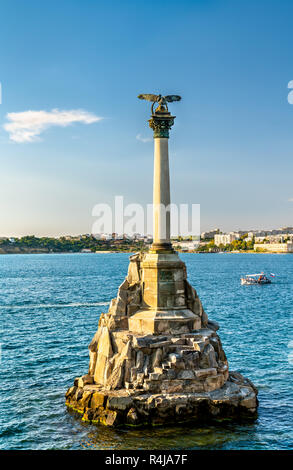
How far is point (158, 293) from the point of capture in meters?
18.9

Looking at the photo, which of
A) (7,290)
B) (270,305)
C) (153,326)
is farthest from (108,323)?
(7,290)

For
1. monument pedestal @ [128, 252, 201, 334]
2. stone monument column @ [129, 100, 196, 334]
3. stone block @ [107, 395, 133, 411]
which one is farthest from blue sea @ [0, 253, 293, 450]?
stone monument column @ [129, 100, 196, 334]

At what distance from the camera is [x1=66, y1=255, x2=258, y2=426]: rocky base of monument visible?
15633mm

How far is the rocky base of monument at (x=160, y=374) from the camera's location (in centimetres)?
1563

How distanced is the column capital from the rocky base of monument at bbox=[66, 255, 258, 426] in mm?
4851

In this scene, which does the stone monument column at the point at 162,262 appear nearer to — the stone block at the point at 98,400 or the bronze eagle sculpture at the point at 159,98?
the bronze eagle sculpture at the point at 159,98

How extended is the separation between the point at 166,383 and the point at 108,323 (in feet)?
11.6

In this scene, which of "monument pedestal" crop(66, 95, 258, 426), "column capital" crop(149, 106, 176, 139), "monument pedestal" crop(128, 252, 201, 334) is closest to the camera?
"monument pedestal" crop(66, 95, 258, 426)

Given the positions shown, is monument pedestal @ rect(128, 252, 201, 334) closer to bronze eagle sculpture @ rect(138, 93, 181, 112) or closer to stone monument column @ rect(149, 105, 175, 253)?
stone monument column @ rect(149, 105, 175, 253)

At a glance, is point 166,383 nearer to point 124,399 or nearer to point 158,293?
point 124,399

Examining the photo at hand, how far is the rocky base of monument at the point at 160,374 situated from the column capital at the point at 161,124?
4.85 m

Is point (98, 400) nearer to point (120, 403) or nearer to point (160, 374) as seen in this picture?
point (120, 403)

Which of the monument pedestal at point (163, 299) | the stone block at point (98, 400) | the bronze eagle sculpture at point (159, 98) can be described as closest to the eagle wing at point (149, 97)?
the bronze eagle sculpture at point (159, 98)


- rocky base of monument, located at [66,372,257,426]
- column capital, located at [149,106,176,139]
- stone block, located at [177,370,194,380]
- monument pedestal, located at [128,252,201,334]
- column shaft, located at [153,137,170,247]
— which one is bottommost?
rocky base of monument, located at [66,372,257,426]
